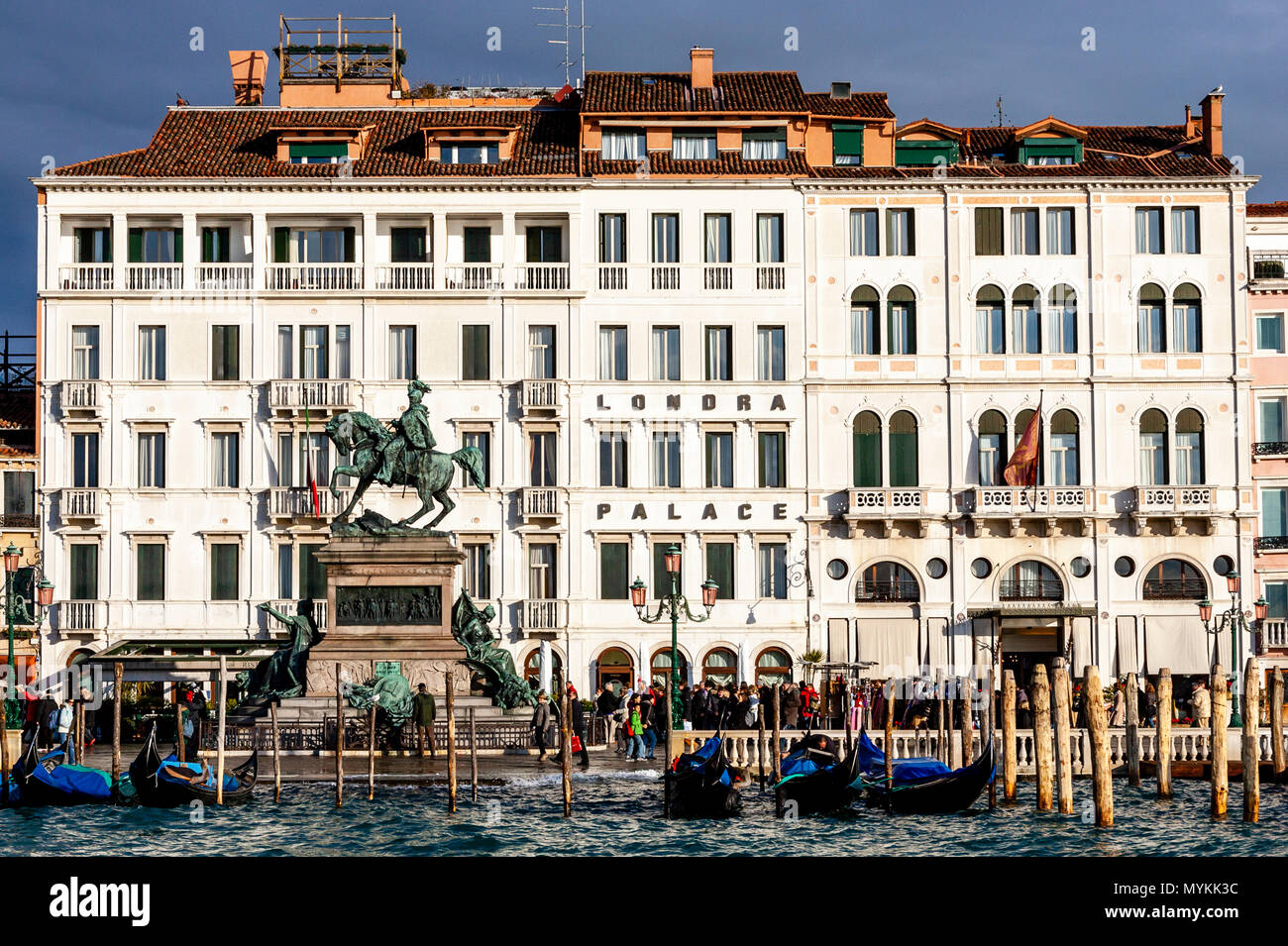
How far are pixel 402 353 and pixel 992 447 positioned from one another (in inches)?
541

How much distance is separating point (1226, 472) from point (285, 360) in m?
21.6

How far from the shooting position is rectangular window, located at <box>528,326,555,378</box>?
4509cm

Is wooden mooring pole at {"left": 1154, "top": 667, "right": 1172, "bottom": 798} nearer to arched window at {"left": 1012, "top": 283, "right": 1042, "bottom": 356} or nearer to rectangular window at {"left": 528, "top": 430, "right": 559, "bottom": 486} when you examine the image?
arched window at {"left": 1012, "top": 283, "right": 1042, "bottom": 356}

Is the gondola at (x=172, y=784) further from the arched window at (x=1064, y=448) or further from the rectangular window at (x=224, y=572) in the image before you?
the arched window at (x=1064, y=448)

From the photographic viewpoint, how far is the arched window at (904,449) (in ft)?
148

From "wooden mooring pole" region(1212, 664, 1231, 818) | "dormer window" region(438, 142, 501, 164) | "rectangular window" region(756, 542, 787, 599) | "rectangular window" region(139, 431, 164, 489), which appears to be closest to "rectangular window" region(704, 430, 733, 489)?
→ "rectangular window" region(756, 542, 787, 599)

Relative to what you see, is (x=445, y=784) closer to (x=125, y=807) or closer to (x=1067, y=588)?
(x=125, y=807)

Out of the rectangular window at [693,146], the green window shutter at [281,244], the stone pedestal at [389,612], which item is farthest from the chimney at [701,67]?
the stone pedestal at [389,612]

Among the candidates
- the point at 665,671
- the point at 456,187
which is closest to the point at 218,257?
the point at 456,187

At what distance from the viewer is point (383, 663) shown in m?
31.5

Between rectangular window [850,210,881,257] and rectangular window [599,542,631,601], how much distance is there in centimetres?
869

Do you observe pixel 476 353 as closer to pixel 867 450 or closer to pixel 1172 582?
pixel 867 450

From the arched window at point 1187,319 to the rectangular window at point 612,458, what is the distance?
1293cm

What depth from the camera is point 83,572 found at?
44156 millimetres
